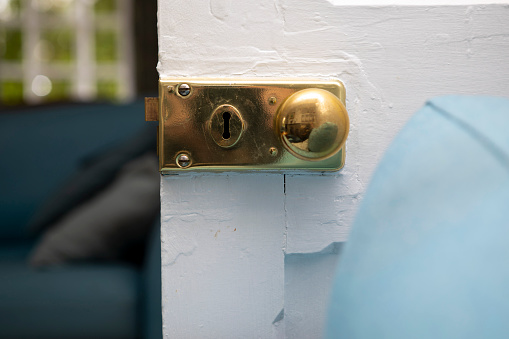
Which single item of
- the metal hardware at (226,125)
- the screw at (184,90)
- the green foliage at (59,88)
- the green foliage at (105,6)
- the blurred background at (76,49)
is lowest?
the metal hardware at (226,125)

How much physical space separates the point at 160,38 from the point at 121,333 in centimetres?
90

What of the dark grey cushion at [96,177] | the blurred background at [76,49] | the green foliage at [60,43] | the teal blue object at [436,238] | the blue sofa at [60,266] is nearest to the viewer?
the teal blue object at [436,238]

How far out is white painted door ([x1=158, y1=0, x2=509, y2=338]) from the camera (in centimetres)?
34

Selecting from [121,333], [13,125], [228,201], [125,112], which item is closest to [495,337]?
[228,201]

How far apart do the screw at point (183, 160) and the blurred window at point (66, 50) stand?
3876 millimetres

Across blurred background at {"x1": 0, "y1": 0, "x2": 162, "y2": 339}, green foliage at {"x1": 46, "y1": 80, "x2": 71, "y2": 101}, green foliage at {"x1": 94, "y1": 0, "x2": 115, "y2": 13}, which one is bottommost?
blurred background at {"x1": 0, "y1": 0, "x2": 162, "y2": 339}

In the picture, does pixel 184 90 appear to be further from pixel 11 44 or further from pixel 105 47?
pixel 11 44

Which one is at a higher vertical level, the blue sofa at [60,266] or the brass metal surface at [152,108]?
the brass metal surface at [152,108]

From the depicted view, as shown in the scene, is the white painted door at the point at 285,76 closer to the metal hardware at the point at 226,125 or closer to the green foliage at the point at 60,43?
the metal hardware at the point at 226,125

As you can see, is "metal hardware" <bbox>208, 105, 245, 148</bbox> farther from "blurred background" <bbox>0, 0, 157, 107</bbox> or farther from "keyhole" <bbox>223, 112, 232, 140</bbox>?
"blurred background" <bbox>0, 0, 157, 107</bbox>

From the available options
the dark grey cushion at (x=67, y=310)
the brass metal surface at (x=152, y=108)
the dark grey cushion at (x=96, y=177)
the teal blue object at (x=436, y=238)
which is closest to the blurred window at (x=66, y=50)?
the dark grey cushion at (x=96, y=177)

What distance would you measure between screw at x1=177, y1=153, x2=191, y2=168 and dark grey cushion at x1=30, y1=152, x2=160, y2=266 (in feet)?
2.76

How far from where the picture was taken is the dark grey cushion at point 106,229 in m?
1.14

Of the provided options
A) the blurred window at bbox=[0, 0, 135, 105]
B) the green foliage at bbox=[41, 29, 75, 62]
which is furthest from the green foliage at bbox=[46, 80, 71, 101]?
the green foliage at bbox=[41, 29, 75, 62]
